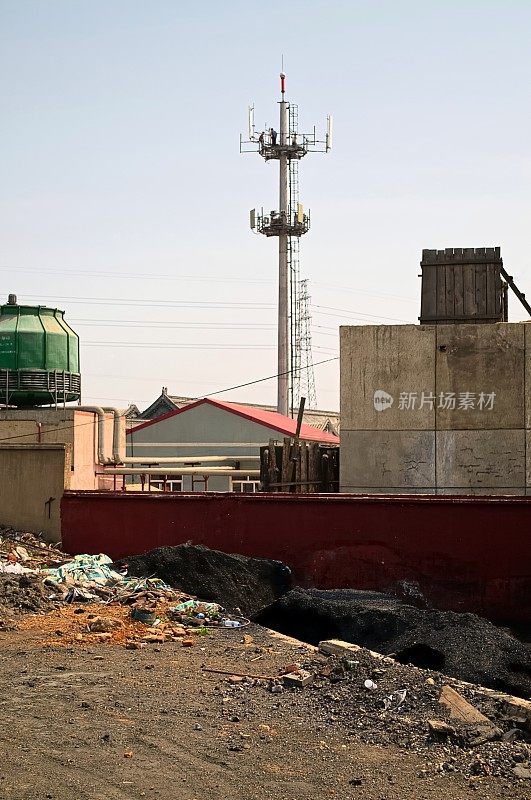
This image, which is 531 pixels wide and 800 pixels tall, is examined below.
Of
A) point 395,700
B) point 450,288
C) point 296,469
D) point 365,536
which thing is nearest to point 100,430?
point 296,469

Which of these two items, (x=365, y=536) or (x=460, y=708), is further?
(x=365, y=536)

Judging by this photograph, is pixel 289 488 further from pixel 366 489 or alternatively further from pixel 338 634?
pixel 338 634

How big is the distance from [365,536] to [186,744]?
9.11 metres

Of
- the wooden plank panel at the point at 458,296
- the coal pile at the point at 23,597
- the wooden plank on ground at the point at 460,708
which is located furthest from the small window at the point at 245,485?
the wooden plank on ground at the point at 460,708

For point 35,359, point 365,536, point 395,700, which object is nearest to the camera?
point 395,700

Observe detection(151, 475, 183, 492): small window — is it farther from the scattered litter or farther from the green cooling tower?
the scattered litter

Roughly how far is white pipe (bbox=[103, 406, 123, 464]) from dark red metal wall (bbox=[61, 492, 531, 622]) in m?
4.25

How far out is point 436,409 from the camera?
20.1 m

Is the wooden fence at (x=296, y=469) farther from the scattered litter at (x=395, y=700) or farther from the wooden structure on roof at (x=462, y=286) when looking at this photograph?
the scattered litter at (x=395, y=700)

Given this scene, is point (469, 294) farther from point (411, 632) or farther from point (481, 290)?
point (411, 632)

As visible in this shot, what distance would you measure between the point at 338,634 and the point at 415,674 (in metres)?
3.78

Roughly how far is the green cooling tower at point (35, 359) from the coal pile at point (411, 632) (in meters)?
16.0

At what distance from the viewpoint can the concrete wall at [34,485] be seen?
19.5 meters

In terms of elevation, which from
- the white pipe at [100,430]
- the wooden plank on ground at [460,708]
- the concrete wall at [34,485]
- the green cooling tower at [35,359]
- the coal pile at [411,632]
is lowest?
the coal pile at [411,632]
